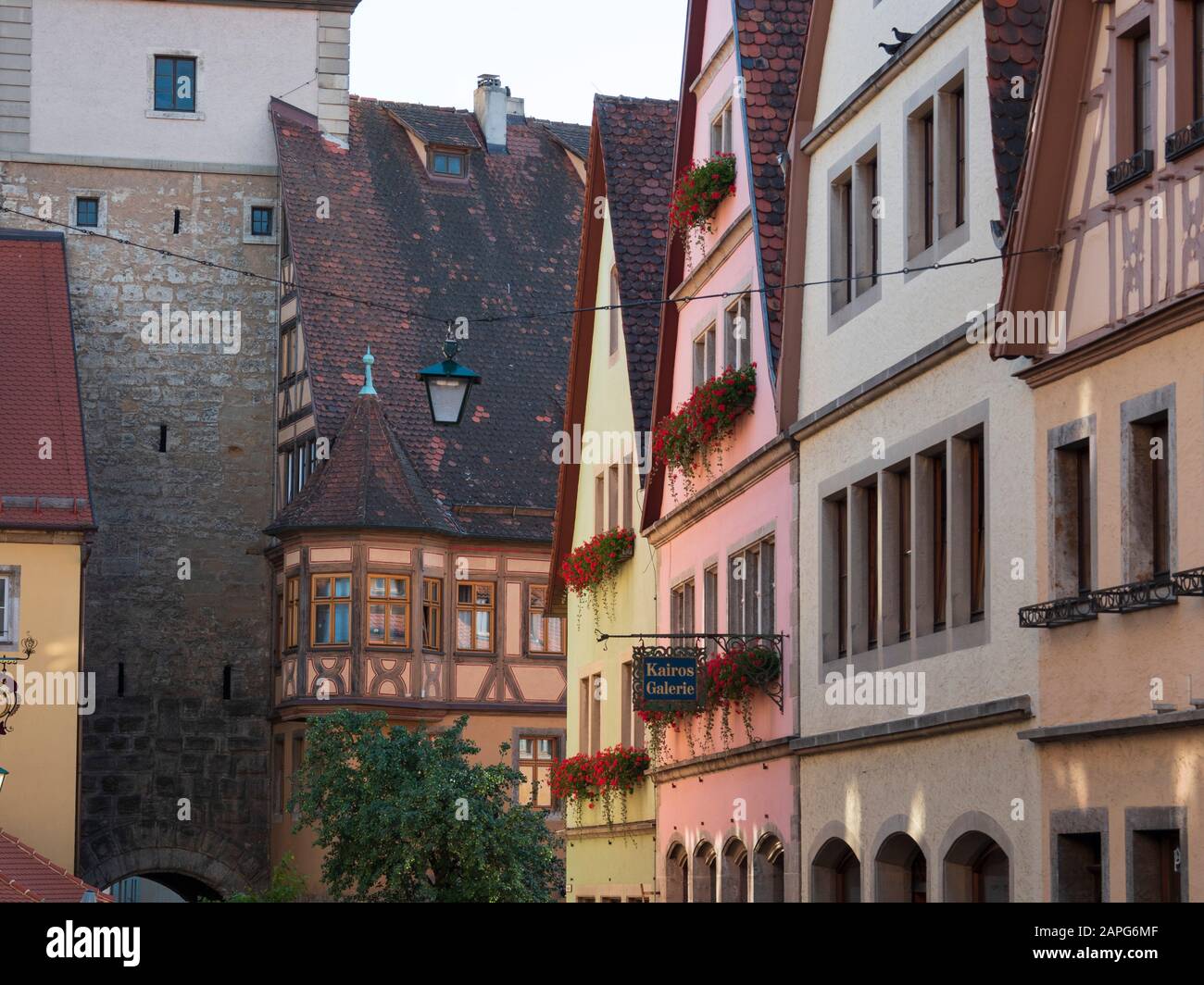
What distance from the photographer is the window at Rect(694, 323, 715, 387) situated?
2158 cm

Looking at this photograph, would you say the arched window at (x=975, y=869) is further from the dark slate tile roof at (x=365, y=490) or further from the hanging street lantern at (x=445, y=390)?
the dark slate tile roof at (x=365, y=490)

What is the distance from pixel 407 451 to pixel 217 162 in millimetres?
6553

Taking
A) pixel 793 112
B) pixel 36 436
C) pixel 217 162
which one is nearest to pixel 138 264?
pixel 217 162

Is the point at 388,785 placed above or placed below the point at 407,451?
below

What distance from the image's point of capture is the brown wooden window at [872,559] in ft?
54.9

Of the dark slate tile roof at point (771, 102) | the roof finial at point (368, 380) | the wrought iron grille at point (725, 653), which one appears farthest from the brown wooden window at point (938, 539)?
the roof finial at point (368, 380)

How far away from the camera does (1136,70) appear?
12.3m

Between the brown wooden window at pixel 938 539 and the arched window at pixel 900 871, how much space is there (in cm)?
160

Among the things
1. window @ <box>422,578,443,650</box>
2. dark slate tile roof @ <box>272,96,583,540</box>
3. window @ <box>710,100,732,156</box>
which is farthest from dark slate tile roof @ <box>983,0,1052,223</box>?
window @ <box>422,578,443,650</box>

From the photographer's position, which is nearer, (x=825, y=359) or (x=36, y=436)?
(x=825, y=359)

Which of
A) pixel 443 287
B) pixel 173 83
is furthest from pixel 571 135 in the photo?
pixel 173 83

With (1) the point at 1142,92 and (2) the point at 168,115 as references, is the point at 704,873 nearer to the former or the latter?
(1) the point at 1142,92
